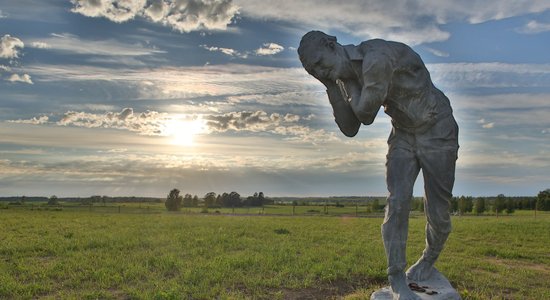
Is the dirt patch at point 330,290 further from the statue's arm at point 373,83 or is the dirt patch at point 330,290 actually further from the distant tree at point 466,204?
the distant tree at point 466,204

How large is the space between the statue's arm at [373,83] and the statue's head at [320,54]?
13.5 inches

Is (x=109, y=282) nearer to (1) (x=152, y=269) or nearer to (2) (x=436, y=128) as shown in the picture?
(1) (x=152, y=269)

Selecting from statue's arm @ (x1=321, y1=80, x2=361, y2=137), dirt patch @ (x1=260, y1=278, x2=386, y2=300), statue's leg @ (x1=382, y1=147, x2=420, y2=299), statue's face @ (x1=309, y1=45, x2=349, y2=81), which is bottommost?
dirt patch @ (x1=260, y1=278, x2=386, y2=300)

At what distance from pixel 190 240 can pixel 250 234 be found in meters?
2.69

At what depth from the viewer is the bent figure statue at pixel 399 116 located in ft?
17.3

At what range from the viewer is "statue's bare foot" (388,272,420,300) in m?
5.45

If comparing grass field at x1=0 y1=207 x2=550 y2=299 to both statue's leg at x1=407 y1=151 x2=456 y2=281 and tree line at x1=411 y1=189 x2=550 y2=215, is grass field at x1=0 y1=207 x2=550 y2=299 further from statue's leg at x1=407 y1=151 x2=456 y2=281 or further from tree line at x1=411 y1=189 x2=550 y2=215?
tree line at x1=411 y1=189 x2=550 y2=215

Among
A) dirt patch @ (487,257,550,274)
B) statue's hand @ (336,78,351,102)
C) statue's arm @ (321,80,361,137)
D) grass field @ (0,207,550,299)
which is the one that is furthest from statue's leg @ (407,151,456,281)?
dirt patch @ (487,257,550,274)

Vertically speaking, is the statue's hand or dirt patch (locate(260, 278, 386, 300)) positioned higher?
the statue's hand

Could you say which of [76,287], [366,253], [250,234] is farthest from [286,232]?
[76,287]

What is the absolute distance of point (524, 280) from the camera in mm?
9836

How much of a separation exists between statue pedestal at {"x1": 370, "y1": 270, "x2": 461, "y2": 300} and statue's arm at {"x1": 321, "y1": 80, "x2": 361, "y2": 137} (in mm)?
1964

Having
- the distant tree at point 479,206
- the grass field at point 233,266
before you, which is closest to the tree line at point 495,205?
the distant tree at point 479,206

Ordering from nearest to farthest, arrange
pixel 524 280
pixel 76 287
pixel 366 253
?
pixel 76 287 → pixel 524 280 → pixel 366 253
